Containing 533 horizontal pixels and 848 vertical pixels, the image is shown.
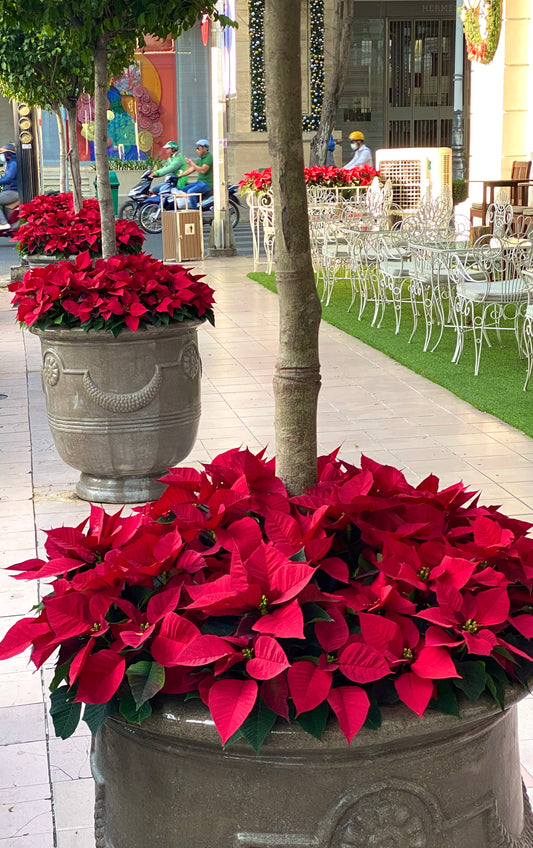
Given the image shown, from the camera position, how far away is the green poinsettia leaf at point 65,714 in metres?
1.50

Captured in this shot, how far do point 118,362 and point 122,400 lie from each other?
0.57ft

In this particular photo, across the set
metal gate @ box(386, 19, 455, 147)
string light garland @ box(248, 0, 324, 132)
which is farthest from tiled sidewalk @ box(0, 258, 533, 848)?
metal gate @ box(386, 19, 455, 147)

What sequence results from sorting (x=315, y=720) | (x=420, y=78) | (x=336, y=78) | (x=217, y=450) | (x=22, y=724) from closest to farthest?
(x=315, y=720)
(x=22, y=724)
(x=217, y=450)
(x=336, y=78)
(x=420, y=78)

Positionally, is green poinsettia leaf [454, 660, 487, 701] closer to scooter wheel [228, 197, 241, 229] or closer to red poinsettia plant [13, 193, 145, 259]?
red poinsettia plant [13, 193, 145, 259]

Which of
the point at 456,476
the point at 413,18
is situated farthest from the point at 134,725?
the point at 413,18

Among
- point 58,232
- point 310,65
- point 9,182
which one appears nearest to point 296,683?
point 58,232

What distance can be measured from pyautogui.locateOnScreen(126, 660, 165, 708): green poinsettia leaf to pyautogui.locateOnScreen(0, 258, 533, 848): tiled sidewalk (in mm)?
1213

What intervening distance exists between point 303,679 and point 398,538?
1.33 feet

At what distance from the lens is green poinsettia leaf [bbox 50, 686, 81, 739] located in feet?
4.92

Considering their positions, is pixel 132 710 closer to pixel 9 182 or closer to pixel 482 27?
pixel 482 27

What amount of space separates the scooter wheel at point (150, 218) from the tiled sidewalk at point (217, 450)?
9521mm

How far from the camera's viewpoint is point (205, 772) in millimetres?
1462

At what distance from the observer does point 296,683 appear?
141 cm

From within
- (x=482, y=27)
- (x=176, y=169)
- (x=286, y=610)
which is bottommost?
(x=286, y=610)
